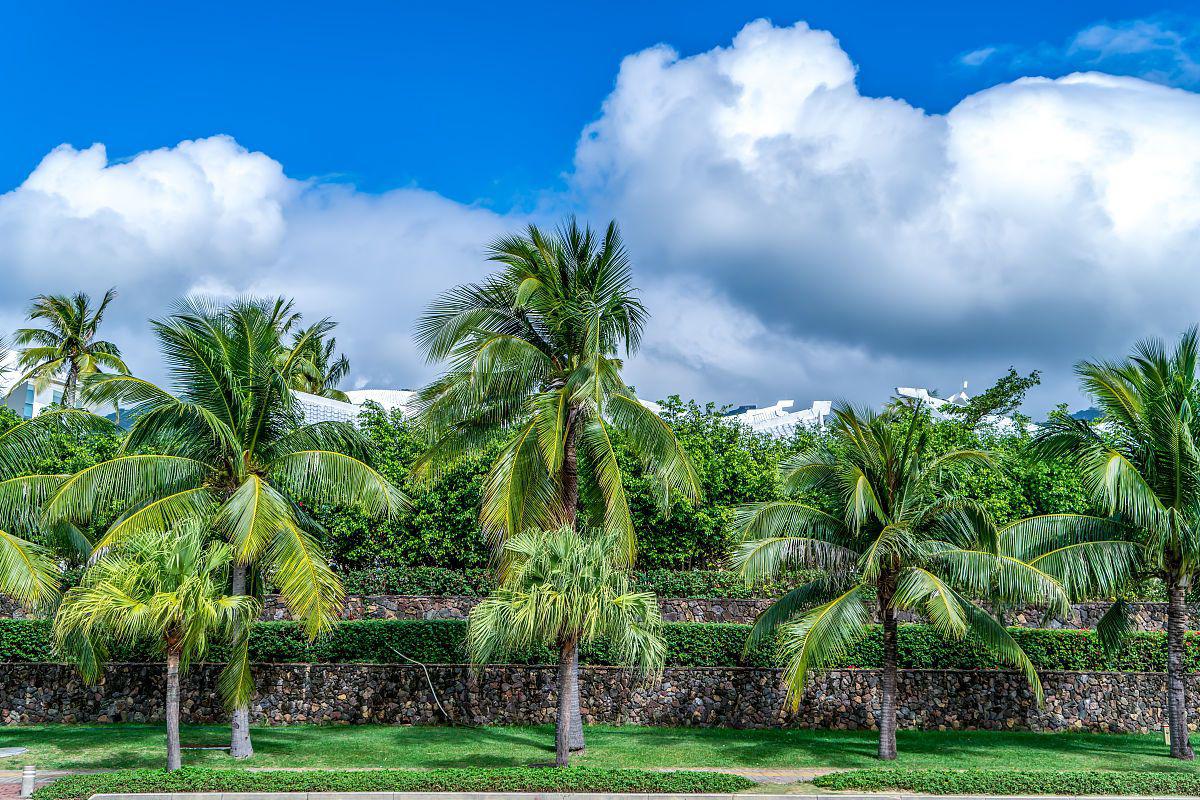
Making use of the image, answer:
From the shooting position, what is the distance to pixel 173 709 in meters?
15.1

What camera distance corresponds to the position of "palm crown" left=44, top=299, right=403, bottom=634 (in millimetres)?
16359

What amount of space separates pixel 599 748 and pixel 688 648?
3673 mm

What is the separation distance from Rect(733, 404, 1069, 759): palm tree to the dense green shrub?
301 cm

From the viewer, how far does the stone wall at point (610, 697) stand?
20.7 metres

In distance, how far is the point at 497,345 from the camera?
59.9ft

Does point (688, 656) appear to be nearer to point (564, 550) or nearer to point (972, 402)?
point (564, 550)

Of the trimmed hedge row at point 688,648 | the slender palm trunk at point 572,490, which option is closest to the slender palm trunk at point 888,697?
the trimmed hedge row at point 688,648

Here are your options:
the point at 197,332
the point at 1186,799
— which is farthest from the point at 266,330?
the point at 1186,799

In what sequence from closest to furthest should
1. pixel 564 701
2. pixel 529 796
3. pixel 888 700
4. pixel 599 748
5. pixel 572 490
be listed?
pixel 529 796
pixel 564 701
pixel 888 700
pixel 599 748
pixel 572 490

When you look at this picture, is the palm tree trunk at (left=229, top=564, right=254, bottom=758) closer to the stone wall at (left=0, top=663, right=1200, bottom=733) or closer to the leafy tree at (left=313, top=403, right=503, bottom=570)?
the stone wall at (left=0, top=663, right=1200, bottom=733)

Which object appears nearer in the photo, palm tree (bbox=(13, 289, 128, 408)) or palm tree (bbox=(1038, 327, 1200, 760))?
palm tree (bbox=(1038, 327, 1200, 760))

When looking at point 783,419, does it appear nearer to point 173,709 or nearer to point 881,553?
point 881,553

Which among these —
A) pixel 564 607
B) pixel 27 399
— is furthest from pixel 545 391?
pixel 27 399

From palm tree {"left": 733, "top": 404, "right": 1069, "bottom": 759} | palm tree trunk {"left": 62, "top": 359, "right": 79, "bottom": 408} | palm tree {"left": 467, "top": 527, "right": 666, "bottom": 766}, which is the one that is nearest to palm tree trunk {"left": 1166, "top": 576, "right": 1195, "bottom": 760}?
palm tree {"left": 733, "top": 404, "right": 1069, "bottom": 759}
